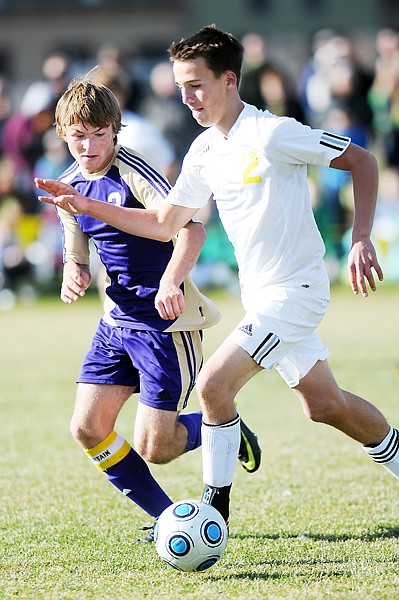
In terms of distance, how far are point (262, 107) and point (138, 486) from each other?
10.5 m

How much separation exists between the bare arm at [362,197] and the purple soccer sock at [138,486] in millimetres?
1353

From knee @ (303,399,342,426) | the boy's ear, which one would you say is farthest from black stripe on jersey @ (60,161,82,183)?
knee @ (303,399,342,426)

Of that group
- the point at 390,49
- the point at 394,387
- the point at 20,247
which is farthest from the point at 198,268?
the point at 394,387

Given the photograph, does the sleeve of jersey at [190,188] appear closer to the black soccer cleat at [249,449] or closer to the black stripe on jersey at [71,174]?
the black stripe on jersey at [71,174]

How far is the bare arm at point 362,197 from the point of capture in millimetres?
4254

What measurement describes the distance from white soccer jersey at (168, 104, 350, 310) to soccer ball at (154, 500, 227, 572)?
88 cm

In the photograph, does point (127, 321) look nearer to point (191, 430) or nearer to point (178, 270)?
point (178, 270)

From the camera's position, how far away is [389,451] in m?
4.73

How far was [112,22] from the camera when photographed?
1927 inches

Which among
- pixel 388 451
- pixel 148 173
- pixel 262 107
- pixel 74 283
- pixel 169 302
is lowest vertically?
pixel 262 107

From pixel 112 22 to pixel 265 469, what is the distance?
45.5 m

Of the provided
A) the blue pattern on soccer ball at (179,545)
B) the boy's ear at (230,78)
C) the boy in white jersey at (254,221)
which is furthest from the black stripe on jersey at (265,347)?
the boy's ear at (230,78)

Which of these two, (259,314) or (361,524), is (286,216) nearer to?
(259,314)

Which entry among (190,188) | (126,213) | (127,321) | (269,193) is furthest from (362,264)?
(127,321)
